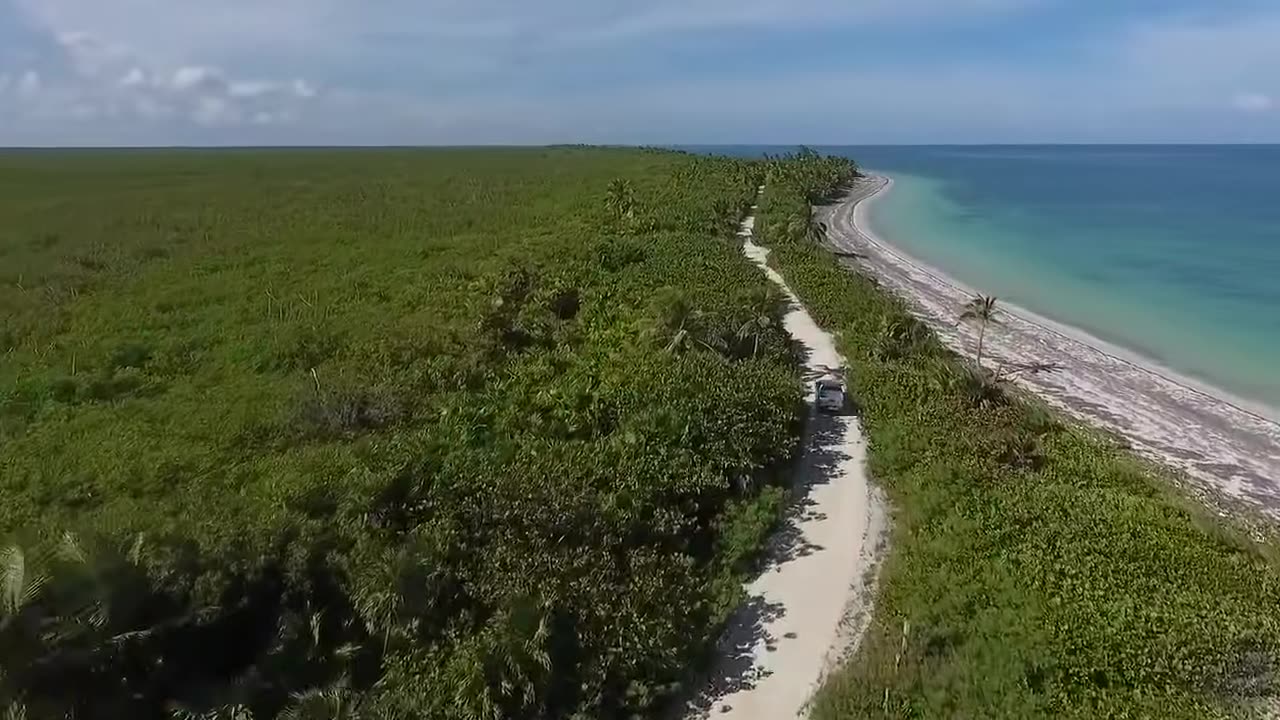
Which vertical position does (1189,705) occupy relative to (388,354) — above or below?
below

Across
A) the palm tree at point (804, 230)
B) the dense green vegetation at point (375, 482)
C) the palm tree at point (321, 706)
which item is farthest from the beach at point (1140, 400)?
the palm tree at point (321, 706)

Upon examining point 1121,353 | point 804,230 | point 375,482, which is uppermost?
point 804,230

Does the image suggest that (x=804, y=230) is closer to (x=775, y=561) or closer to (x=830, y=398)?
(x=830, y=398)

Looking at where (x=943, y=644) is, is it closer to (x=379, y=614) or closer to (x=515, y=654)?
(x=515, y=654)

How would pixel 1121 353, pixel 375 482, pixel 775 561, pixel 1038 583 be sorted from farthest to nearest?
pixel 1121 353, pixel 775 561, pixel 375 482, pixel 1038 583

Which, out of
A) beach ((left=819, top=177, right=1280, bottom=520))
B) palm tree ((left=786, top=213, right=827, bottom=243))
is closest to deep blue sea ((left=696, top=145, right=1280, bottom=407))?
beach ((left=819, top=177, right=1280, bottom=520))

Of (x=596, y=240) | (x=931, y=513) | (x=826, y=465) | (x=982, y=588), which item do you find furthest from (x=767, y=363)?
(x=596, y=240)

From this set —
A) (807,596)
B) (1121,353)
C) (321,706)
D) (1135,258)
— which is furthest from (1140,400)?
(1135,258)
